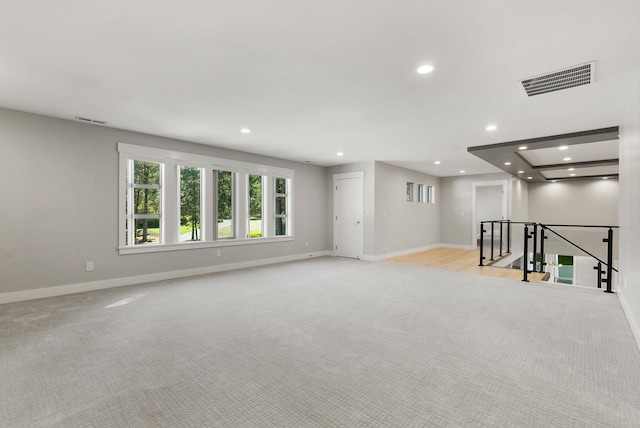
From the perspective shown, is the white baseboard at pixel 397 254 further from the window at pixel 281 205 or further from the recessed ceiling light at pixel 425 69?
the recessed ceiling light at pixel 425 69

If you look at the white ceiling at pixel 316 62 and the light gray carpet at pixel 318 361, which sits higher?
the white ceiling at pixel 316 62

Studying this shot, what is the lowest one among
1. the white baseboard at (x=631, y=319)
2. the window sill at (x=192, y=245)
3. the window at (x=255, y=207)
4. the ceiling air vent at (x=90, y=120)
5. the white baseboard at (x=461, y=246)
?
the white baseboard at (x=461, y=246)

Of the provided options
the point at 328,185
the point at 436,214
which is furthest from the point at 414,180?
the point at 328,185

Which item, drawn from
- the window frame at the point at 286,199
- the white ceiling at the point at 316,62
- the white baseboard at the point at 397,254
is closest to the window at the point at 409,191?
the white baseboard at the point at 397,254

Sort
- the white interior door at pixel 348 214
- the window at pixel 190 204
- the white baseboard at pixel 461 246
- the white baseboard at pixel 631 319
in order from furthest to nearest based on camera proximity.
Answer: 1. the white baseboard at pixel 461 246
2. the white interior door at pixel 348 214
3. the window at pixel 190 204
4. the white baseboard at pixel 631 319

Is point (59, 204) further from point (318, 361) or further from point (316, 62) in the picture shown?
point (318, 361)

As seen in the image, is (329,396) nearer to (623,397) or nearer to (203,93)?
(623,397)

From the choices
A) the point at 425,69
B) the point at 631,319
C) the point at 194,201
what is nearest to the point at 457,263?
the point at 631,319

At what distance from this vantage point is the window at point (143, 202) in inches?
199

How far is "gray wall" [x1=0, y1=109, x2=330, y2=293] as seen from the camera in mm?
3982

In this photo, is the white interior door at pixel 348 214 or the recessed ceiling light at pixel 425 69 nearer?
the recessed ceiling light at pixel 425 69

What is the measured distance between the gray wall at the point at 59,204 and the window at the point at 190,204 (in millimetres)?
540

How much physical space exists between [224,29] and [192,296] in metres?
3.33

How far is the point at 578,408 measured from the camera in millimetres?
1813
